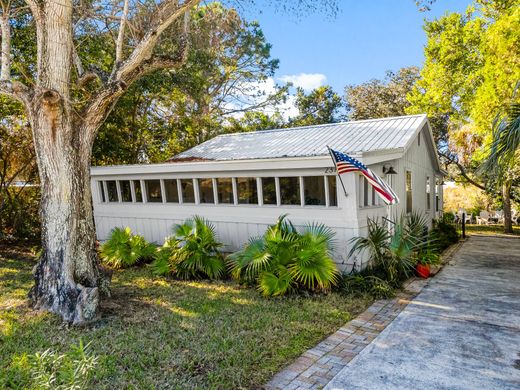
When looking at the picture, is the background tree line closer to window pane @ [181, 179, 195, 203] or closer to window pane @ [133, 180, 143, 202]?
window pane @ [133, 180, 143, 202]

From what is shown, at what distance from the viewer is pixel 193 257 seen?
8258 mm

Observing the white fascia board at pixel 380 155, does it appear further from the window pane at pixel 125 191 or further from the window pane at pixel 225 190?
the window pane at pixel 125 191

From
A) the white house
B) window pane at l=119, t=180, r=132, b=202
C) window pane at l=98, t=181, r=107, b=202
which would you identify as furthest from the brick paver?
window pane at l=98, t=181, r=107, b=202

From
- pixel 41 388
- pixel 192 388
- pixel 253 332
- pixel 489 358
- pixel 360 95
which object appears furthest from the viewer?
pixel 360 95

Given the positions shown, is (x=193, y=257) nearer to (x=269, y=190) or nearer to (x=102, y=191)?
(x=269, y=190)

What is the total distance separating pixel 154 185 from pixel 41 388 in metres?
7.86

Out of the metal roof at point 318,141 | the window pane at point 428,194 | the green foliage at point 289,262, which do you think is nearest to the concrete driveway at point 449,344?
the green foliage at point 289,262

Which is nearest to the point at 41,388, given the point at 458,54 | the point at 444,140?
the point at 458,54

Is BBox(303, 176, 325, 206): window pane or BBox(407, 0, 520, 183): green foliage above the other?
BBox(407, 0, 520, 183): green foliage

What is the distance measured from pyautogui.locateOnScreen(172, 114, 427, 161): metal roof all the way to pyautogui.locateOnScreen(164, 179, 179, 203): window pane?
124 cm

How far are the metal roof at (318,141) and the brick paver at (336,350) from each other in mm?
3632

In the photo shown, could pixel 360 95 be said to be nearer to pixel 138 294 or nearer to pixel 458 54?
pixel 458 54

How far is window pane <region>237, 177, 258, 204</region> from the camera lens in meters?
9.06

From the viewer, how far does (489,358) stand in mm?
4355
